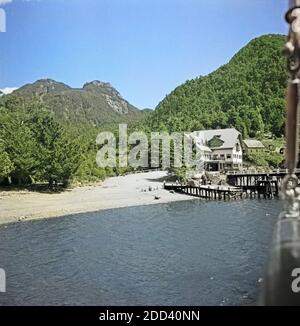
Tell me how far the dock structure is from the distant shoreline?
1053 millimetres

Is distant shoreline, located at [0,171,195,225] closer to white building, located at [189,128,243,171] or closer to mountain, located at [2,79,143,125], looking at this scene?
white building, located at [189,128,243,171]

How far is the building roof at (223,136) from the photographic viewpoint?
28.5m

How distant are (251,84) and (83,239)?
10612mm

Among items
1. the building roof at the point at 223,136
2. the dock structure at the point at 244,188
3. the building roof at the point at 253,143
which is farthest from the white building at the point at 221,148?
the dock structure at the point at 244,188

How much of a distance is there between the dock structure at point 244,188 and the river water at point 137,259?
6.22m

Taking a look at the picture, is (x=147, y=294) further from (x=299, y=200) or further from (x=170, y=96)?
(x=170, y=96)

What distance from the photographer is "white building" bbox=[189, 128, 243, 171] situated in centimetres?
2873

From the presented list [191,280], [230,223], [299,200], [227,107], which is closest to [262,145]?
[227,107]

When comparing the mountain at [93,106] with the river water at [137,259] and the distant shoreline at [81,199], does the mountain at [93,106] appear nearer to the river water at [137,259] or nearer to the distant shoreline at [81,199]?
the distant shoreline at [81,199]

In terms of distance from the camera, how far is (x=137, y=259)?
29.3ft

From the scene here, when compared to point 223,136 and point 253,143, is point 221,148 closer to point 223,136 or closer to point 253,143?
point 223,136

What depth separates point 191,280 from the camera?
7125 millimetres

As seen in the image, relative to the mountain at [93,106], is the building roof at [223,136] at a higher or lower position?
lower

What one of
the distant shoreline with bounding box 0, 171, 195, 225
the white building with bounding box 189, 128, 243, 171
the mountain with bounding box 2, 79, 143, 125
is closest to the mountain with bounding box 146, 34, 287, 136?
the white building with bounding box 189, 128, 243, 171
